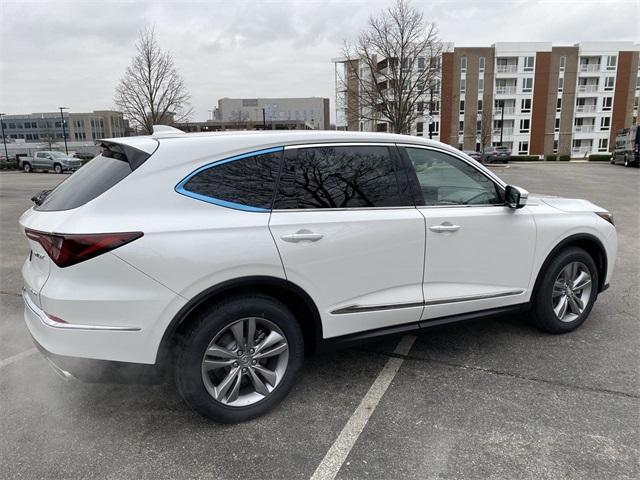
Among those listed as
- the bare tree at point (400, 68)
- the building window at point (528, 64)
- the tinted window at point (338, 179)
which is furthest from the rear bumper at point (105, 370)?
the building window at point (528, 64)

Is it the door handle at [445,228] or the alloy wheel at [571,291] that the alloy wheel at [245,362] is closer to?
the door handle at [445,228]

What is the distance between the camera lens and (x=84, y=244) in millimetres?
2344

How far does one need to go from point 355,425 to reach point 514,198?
6.83 feet

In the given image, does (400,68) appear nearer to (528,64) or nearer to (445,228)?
(445,228)

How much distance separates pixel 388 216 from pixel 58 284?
196 cm

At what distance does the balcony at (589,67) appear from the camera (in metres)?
64.6

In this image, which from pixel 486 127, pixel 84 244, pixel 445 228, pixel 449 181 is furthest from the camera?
pixel 486 127

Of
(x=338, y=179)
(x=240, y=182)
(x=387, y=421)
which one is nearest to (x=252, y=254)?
(x=240, y=182)

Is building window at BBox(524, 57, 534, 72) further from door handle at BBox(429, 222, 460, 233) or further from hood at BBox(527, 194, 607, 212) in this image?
door handle at BBox(429, 222, 460, 233)

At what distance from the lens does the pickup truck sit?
32.2 metres

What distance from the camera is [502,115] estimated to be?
210 ft

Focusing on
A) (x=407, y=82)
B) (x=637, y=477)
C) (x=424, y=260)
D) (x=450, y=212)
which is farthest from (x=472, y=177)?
(x=407, y=82)

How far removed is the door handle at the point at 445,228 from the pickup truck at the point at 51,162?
1334 inches

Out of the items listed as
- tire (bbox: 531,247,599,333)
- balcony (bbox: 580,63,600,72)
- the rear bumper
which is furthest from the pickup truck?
balcony (bbox: 580,63,600,72)
